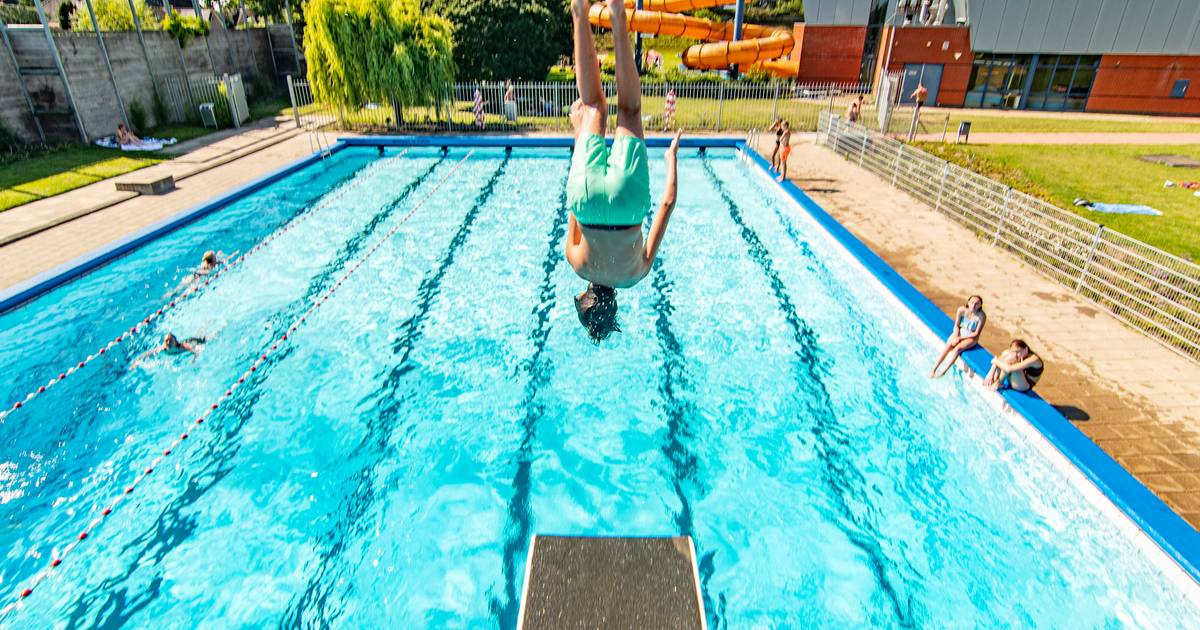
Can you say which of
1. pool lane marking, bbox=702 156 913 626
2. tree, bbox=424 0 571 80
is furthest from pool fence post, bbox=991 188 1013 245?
tree, bbox=424 0 571 80

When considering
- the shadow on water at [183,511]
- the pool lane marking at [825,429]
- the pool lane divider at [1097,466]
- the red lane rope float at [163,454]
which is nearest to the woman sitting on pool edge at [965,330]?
the pool lane divider at [1097,466]

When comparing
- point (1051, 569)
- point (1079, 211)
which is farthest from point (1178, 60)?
point (1051, 569)

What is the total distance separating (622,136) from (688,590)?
2.91 metres

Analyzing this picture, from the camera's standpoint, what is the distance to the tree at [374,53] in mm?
18719

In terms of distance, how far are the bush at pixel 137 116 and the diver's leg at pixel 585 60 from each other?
21287 mm

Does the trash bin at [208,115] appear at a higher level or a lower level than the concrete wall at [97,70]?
lower

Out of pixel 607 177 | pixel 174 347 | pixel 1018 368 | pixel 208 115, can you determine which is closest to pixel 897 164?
pixel 1018 368

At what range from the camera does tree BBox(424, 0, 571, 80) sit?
76.5ft

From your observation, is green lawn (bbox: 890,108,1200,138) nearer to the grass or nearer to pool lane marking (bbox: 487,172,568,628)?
pool lane marking (bbox: 487,172,568,628)

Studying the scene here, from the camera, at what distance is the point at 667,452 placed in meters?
6.31

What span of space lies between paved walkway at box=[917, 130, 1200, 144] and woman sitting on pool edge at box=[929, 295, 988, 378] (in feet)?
49.2

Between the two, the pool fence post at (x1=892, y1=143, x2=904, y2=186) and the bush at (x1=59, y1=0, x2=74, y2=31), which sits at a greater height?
the bush at (x1=59, y1=0, x2=74, y2=31)

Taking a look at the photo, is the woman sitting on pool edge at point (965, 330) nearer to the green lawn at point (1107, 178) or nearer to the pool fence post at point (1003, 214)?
the pool fence post at point (1003, 214)

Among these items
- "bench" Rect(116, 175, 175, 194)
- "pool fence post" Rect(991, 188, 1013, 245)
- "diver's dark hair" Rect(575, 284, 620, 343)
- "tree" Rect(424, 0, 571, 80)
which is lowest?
"bench" Rect(116, 175, 175, 194)
